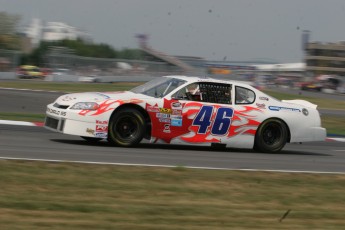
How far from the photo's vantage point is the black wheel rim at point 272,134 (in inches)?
496

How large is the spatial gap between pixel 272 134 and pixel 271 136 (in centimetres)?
4

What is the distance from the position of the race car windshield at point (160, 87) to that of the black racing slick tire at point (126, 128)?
0.61m

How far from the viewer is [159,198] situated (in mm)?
6914

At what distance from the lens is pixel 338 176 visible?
995 centimetres

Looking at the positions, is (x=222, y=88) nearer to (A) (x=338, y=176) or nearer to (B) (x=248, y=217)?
(A) (x=338, y=176)

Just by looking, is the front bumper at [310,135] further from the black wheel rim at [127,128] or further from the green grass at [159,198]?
the green grass at [159,198]

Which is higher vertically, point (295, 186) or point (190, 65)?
point (190, 65)

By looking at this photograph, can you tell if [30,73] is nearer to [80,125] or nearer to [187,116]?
[187,116]

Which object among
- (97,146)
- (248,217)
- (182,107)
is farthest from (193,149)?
(248,217)

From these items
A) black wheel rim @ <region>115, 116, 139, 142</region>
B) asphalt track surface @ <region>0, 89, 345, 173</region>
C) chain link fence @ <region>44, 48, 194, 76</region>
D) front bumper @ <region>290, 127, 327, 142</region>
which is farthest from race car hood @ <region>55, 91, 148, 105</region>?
chain link fence @ <region>44, 48, 194, 76</region>

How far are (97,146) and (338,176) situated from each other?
4.04 meters

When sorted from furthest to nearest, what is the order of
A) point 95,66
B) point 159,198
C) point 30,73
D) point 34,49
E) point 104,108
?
point 34,49, point 30,73, point 95,66, point 104,108, point 159,198

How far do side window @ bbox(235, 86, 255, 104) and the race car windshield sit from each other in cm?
111

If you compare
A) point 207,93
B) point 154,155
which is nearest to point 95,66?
point 207,93
